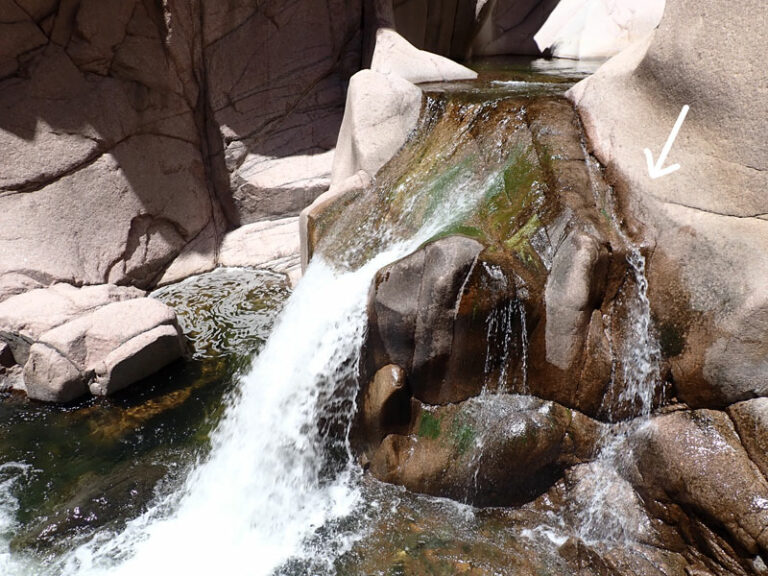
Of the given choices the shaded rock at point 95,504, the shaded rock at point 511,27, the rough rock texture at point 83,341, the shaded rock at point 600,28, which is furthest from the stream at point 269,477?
the shaded rock at point 600,28

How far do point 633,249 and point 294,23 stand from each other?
475cm

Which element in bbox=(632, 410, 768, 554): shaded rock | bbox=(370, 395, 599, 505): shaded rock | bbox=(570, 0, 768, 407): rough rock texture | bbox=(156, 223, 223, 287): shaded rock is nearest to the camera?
bbox=(632, 410, 768, 554): shaded rock

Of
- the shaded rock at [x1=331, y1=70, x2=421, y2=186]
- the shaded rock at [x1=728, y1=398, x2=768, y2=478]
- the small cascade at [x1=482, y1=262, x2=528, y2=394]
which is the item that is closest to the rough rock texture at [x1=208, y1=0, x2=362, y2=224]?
the shaded rock at [x1=331, y1=70, x2=421, y2=186]

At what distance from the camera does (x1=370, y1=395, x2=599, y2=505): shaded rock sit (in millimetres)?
3586

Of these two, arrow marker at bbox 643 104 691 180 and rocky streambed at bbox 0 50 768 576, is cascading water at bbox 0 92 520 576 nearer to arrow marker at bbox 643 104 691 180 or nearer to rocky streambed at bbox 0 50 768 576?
rocky streambed at bbox 0 50 768 576

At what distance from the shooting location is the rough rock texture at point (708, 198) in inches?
128

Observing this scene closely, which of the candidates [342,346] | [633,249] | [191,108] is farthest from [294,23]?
[633,249]

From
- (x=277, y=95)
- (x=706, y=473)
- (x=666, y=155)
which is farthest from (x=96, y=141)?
(x=706, y=473)

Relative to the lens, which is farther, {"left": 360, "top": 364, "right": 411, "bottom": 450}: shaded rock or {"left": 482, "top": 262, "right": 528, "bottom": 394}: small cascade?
{"left": 360, "top": 364, "right": 411, "bottom": 450}: shaded rock

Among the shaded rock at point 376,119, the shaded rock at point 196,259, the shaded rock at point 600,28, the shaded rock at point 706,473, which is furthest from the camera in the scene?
the shaded rock at point 600,28

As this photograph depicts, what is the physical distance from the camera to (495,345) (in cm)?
362

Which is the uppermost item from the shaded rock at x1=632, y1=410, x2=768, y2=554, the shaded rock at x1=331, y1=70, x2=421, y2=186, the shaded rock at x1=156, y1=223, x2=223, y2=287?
the shaded rock at x1=331, y1=70, x2=421, y2=186

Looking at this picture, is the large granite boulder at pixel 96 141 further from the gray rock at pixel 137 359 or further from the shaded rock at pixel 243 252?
the gray rock at pixel 137 359

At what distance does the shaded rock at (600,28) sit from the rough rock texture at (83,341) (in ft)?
25.4
